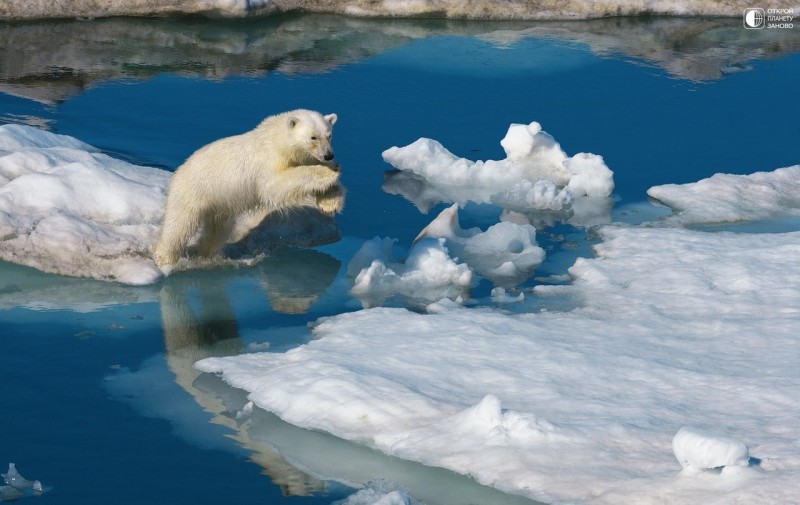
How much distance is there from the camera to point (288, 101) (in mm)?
10641

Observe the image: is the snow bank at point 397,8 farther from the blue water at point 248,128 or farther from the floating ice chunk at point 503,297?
the floating ice chunk at point 503,297

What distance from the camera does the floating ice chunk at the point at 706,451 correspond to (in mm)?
4355

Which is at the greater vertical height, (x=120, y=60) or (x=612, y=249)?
(x=120, y=60)

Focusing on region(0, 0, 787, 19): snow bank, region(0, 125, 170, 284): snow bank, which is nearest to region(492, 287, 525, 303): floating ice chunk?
region(0, 125, 170, 284): snow bank

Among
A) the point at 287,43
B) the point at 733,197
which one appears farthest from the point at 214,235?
the point at 287,43

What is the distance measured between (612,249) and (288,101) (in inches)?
165

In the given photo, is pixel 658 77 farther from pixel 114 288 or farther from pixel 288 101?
pixel 114 288

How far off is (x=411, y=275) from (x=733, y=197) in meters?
2.98

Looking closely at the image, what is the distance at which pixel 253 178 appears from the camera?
22.7ft

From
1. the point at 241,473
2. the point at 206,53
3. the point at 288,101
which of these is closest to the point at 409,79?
the point at 288,101

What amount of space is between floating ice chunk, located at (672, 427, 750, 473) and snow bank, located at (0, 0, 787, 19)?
970 cm

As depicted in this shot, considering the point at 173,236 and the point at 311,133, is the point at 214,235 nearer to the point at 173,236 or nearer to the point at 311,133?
the point at 173,236

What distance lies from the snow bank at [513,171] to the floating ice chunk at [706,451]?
4174mm

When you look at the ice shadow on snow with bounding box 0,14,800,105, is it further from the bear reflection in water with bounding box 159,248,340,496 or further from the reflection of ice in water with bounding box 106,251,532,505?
the reflection of ice in water with bounding box 106,251,532,505
